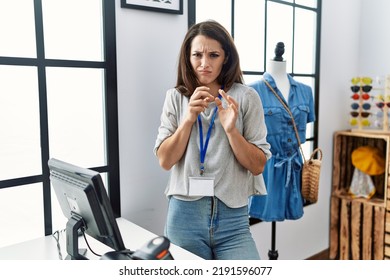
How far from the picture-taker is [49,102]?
1.63 m

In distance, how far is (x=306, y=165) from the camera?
2143mm

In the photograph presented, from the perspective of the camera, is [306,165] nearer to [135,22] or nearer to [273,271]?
[273,271]

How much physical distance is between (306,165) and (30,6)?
1.55 m

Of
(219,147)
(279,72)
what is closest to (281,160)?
(279,72)

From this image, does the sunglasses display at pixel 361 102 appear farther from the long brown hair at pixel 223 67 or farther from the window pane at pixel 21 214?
the window pane at pixel 21 214

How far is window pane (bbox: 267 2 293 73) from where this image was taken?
2.56m

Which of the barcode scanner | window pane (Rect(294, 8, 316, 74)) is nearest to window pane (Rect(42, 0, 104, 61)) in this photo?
the barcode scanner

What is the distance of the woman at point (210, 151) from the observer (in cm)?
146

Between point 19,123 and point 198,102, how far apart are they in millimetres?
740

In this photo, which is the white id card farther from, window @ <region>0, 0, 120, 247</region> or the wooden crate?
the wooden crate

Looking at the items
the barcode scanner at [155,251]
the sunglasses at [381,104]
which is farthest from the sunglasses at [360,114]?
the barcode scanner at [155,251]

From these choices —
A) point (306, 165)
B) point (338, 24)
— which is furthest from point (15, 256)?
point (338, 24)

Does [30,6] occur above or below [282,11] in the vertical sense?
below

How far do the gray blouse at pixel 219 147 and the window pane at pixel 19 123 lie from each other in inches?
20.7
